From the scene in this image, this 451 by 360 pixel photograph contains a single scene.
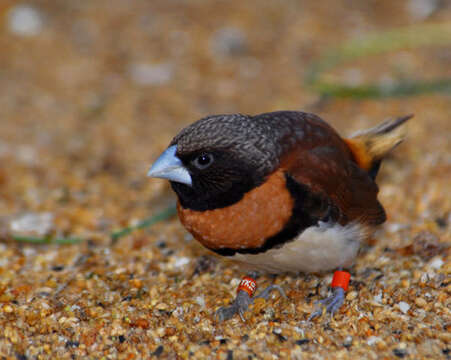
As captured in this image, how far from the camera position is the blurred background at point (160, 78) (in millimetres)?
4568

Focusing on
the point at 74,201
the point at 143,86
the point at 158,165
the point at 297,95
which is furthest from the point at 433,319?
the point at 143,86

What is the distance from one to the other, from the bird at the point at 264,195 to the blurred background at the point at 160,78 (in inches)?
54.9

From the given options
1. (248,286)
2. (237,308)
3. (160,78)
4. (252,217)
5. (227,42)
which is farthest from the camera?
(227,42)

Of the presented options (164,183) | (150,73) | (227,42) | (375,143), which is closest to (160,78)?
(150,73)

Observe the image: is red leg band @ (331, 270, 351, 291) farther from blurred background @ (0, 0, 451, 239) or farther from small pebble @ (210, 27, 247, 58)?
small pebble @ (210, 27, 247, 58)

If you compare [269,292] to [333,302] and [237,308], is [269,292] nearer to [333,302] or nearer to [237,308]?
[237,308]

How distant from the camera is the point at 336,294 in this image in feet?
9.67

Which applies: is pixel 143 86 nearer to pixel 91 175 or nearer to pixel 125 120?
pixel 125 120

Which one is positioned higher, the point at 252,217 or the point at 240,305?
the point at 252,217

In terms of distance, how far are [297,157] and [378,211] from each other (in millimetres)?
582

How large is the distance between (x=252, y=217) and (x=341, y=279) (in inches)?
24.5

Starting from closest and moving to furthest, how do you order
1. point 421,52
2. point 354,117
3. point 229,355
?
1. point 229,355
2. point 354,117
3. point 421,52

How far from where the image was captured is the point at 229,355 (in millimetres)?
2568

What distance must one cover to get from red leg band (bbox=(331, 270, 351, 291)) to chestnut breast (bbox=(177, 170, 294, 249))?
0.51 m
